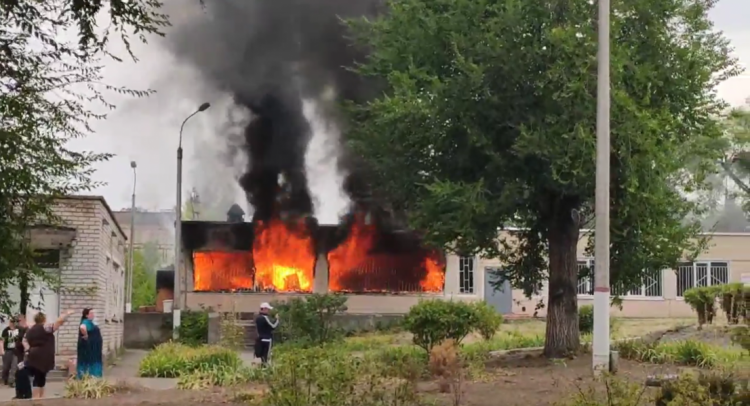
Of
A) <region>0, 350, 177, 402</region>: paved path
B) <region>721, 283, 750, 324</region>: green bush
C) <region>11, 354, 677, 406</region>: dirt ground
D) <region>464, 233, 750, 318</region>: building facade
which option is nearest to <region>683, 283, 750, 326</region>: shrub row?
<region>721, 283, 750, 324</region>: green bush

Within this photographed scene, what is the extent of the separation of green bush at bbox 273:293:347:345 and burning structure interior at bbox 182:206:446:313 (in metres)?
6.30

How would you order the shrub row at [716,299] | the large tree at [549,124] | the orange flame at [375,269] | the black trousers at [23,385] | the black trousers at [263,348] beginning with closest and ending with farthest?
the black trousers at [23,385], the large tree at [549,124], the black trousers at [263,348], the shrub row at [716,299], the orange flame at [375,269]

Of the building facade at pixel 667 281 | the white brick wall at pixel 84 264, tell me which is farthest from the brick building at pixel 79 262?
the building facade at pixel 667 281

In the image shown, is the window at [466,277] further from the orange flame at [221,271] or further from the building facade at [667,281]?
the orange flame at [221,271]

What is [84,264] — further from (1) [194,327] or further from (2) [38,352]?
(2) [38,352]

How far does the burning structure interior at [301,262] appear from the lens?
31.5m

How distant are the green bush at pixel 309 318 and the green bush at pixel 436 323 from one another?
7470 millimetres

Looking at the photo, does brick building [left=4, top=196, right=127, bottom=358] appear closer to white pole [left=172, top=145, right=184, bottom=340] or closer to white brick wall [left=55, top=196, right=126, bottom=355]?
white brick wall [left=55, top=196, right=126, bottom=355]

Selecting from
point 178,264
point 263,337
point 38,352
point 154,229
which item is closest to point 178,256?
point 178,264

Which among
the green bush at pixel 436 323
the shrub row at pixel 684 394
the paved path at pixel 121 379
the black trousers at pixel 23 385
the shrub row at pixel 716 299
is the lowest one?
the paved path at pixel 121 379

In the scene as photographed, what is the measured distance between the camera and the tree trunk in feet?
58.7

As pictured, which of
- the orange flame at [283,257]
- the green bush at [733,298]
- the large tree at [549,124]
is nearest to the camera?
the large tree at [549,124]

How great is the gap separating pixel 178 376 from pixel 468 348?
6277 millimetres

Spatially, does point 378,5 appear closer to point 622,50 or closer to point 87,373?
point 622,50
